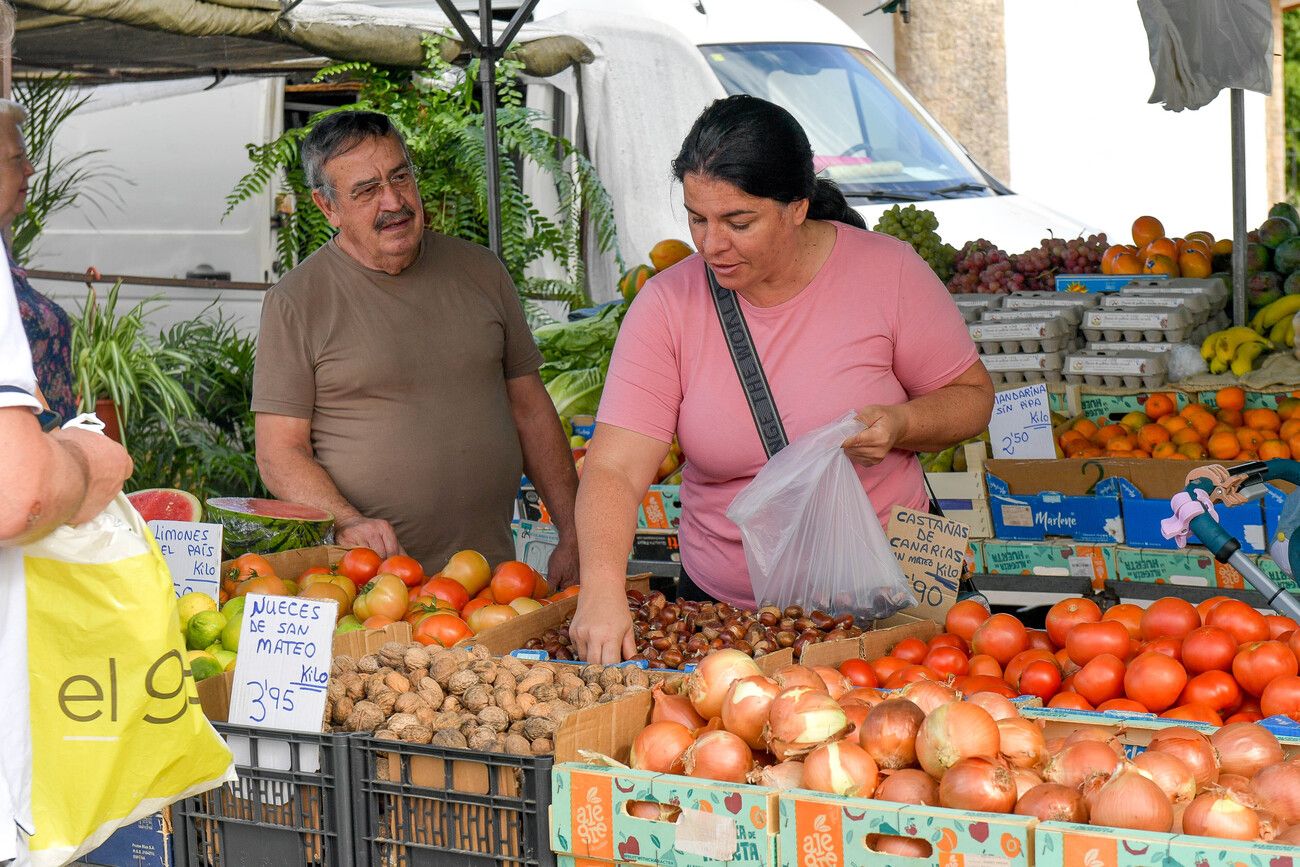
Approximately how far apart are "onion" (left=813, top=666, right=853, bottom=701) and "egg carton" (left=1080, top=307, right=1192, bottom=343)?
344 cm

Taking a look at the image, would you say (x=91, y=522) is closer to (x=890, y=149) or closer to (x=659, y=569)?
(x=659, y=569)

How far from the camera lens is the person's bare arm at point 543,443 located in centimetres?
395

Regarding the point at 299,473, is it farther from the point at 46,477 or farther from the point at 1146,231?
the point at 1146,231

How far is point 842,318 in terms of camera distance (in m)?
2.91

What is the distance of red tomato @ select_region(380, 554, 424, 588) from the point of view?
321 centimetres

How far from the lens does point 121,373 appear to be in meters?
6.75

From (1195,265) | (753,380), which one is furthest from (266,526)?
(1195,265)

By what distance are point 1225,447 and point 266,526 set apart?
2976 millimetres

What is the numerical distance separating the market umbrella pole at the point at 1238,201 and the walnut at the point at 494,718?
12.7 ft

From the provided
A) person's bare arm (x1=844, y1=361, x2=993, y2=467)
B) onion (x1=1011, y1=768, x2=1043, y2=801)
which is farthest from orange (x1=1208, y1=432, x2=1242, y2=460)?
onion (x1=1011, y1=768, x2=1043, y2=801)

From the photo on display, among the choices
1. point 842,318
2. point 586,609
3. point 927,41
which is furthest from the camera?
point 927,41

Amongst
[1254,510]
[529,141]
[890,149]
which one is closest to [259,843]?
[1254,510]

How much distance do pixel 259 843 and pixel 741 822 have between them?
77 centimetres

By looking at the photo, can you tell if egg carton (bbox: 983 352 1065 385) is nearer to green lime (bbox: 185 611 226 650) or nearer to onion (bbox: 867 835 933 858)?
green lime (bbox: 185 611 226 650)
